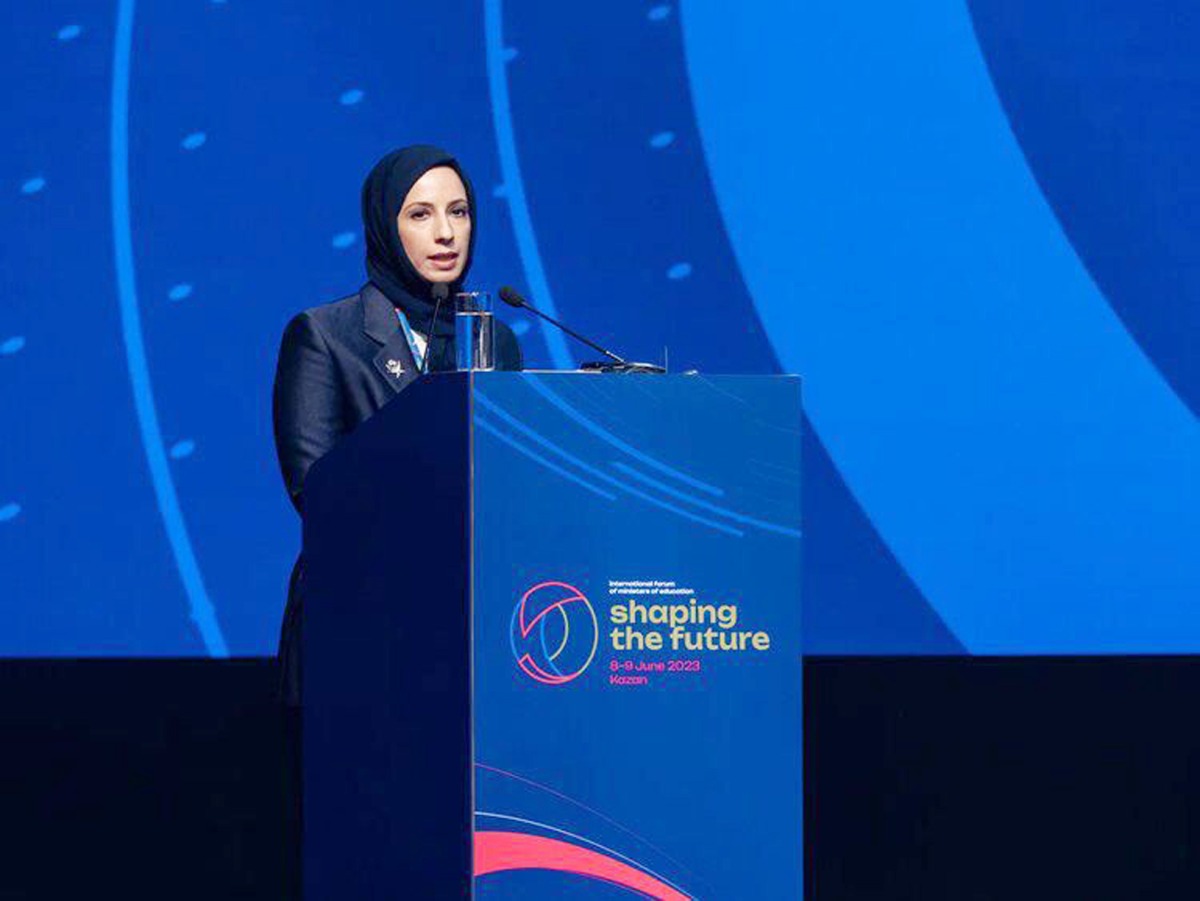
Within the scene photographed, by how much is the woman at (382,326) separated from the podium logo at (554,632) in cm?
101

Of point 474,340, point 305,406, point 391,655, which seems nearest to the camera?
point 391,655

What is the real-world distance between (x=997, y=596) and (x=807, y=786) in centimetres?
89

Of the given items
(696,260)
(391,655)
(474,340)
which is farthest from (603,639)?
(696,260)

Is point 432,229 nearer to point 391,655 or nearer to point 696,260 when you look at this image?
point 391,655

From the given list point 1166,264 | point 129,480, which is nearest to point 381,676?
point 129,480

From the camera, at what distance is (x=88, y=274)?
4812 mm

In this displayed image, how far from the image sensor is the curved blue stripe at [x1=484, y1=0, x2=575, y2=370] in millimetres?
4871

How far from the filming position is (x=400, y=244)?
321 cm

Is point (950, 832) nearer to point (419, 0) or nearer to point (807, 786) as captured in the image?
point (807, 786)

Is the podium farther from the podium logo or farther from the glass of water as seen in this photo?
the glass of water

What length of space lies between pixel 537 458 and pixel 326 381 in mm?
1066

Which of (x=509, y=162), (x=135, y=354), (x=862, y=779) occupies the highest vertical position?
(x=509, y=162)

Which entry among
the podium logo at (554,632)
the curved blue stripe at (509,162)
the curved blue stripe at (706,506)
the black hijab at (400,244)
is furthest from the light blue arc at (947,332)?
the podium logo at (554,632)

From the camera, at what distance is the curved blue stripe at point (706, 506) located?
87.4 inches
